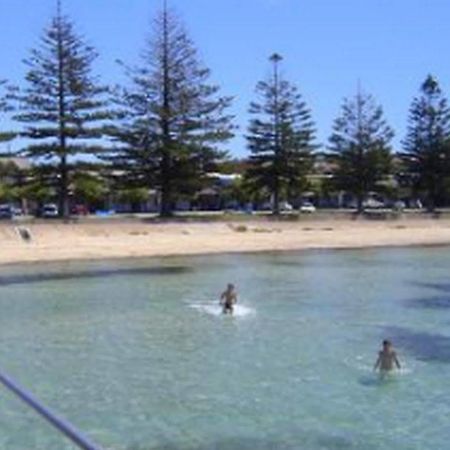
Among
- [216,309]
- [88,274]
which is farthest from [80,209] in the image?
[216,309]

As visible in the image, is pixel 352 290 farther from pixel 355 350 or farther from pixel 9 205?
pixel 9 205

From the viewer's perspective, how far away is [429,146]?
60.5 metres

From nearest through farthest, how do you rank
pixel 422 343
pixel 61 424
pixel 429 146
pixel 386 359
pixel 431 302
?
pixel 61 424, pixel 386 359, pixel 422 343, pixel 431 302, pixel 429 146

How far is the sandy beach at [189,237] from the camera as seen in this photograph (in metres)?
38.4

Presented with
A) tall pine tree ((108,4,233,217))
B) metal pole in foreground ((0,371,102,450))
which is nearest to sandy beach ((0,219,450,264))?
tall pine tree ((108,4,233,217))

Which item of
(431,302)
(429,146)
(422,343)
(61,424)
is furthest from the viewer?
(429,146)

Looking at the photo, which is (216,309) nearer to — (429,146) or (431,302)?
(431,302)

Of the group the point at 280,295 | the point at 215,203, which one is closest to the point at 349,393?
the point at 280,295

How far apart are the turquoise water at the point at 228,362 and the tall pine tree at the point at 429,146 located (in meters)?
32.1

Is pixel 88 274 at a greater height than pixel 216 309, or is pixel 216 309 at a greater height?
pixel 216 309

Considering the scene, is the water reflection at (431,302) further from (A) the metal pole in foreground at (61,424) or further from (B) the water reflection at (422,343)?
(A) the metal pole in foreground at (61,424)

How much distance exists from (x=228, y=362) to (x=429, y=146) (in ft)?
158

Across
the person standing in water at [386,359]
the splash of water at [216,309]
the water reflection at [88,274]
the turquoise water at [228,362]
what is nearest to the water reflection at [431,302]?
the turquoise water at [228,362]

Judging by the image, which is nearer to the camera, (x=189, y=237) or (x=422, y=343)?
(x=422, y=343)
